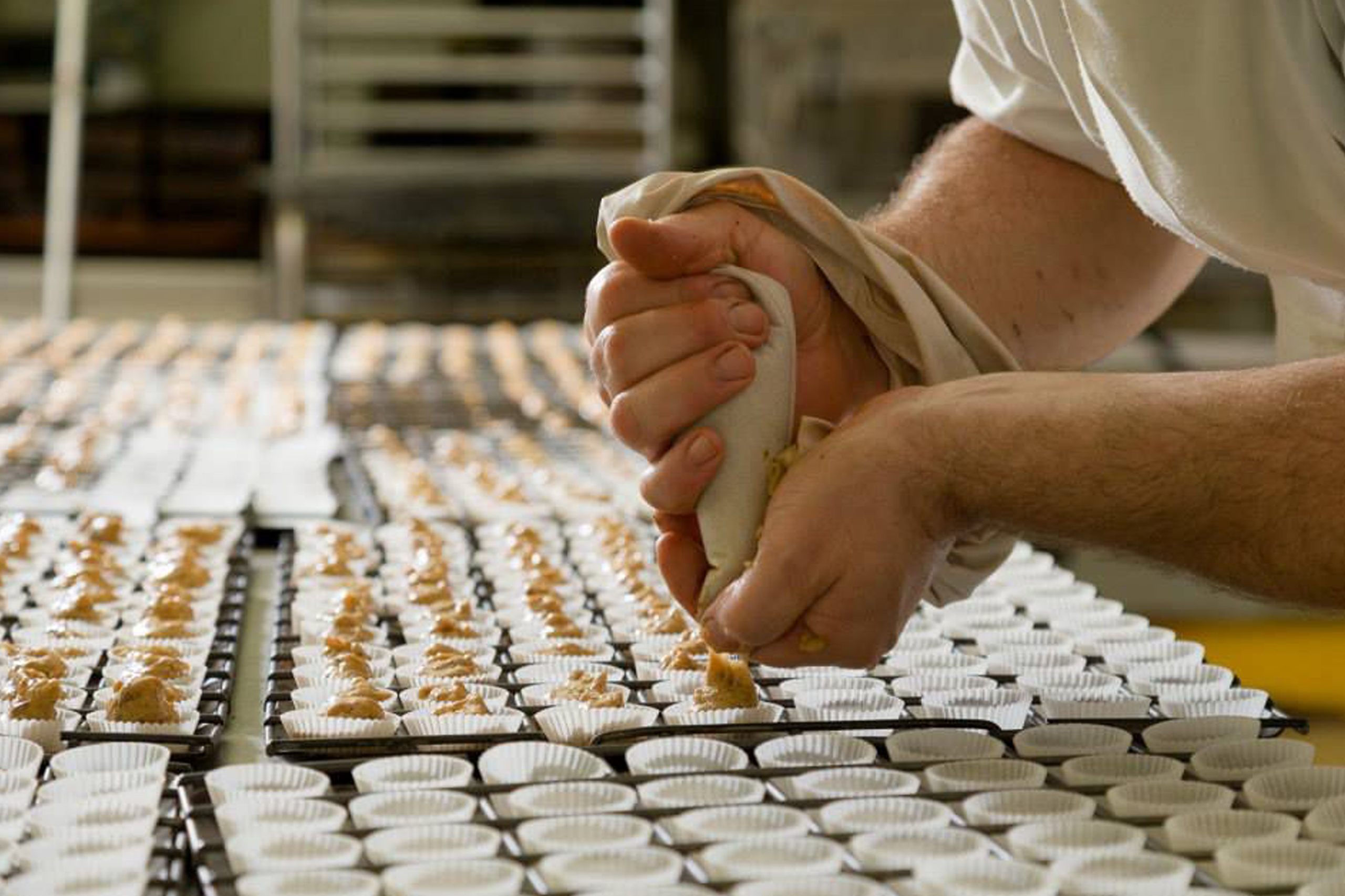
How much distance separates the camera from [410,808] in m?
1.09

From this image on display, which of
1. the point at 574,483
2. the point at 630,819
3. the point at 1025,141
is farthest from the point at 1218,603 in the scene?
the point at 630,819

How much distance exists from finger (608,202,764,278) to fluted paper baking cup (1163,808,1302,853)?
0.54m

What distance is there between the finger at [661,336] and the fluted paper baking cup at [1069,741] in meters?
0.37

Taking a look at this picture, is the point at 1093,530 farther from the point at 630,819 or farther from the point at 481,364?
the point at 481,364

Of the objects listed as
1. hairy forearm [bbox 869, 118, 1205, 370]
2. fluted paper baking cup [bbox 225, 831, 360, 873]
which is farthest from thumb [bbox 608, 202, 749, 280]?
fluted paper baking cup [bbox 225, 831, 360, 873]

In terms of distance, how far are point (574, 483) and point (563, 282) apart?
292 cm

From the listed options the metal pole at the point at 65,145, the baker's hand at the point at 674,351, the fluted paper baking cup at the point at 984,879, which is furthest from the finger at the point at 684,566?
the metal pole at the point at 65,145

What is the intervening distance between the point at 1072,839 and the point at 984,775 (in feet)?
0.41

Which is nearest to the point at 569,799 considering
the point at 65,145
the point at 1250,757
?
the point at 1250,757

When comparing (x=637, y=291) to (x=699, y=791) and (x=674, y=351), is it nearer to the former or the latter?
(x=674, y=351)

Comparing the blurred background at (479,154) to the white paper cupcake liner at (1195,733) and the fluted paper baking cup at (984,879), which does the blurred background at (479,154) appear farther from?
the fluted paper baking cup at (984,879)

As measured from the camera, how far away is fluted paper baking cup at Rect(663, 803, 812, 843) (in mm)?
1041

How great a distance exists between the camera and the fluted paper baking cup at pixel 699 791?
111 cm

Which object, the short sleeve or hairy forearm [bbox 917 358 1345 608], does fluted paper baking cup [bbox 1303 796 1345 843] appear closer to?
hairy forearm [bbox 917 358 1345 608]
